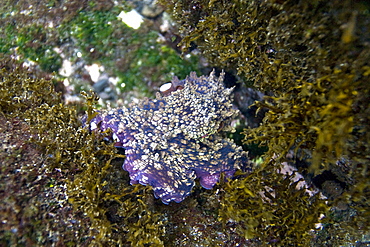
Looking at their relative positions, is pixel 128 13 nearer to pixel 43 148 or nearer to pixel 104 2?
pixel 104 2

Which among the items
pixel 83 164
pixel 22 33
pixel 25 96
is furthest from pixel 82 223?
pixel 22 33

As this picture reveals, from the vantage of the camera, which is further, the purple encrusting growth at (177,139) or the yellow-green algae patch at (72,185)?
the purple encrusting growth at (177,139)

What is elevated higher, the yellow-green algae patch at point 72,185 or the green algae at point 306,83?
the green algae at point 306,83

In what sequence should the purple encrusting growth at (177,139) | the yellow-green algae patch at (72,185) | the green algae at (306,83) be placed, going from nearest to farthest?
1. the green algae at (306,83)
2. the yellow-green algae patch at (72,185)
3. the purple encrusting growth at (177,139)

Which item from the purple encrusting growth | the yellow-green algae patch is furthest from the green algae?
the yellow-green algae patch

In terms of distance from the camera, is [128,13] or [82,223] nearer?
[82,223]

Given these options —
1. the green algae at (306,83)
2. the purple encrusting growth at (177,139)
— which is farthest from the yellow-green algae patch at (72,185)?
the green algae at (306,83)

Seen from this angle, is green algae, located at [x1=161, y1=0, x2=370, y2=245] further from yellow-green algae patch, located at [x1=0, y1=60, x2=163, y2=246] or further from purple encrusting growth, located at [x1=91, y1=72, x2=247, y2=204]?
yellow-green algae patch, located at [x1=0, y1=60, x2=163, y2=246]

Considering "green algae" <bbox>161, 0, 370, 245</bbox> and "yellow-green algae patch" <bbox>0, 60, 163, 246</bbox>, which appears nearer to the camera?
"green algae" <bbox>161, 0, 370, 245</bbox>

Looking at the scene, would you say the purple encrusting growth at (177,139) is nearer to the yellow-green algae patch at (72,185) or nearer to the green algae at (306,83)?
the yellow-green algae patch at (72,185)
